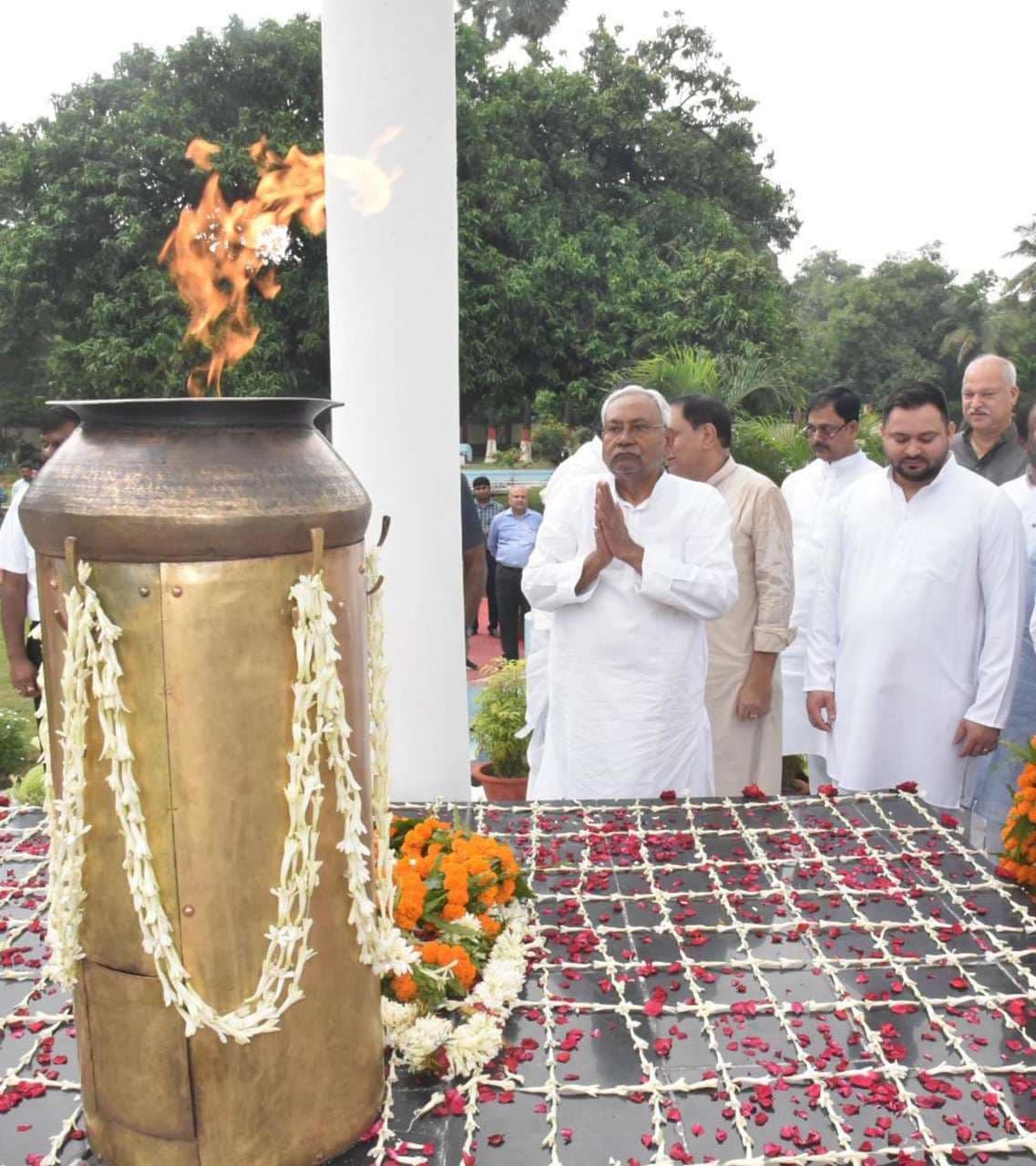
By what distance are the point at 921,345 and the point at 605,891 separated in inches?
1569

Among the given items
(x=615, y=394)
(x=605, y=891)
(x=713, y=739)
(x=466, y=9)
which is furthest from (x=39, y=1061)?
(x=466, y=9)

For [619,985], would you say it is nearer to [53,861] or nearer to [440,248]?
[53,861]

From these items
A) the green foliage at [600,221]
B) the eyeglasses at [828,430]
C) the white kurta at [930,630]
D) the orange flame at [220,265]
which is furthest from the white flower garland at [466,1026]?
the green foliage at [600,221]

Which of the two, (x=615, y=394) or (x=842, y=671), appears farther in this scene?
(x=842, y=671)

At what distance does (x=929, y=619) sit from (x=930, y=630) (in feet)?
0.15

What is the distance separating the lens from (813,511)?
5.96m

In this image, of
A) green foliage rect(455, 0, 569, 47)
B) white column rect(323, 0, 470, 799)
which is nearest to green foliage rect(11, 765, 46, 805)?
white column rect(323, 0, 470, 799)

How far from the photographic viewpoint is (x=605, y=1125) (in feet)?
6.36

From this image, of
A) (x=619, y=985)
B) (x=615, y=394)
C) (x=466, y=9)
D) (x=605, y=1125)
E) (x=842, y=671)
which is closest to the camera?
(x=605, y=1125)

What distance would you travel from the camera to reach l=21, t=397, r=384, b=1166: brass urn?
171cm

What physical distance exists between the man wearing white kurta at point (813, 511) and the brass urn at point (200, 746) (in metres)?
4.03

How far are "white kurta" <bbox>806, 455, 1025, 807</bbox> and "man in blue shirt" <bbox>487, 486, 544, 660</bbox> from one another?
20.2 feet

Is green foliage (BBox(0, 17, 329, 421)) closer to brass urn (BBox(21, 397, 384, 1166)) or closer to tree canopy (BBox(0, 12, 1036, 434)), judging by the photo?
tree canopy (BBox(0, 12, 1036, 434))

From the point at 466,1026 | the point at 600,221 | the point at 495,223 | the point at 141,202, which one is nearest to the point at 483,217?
the point at 495,223
